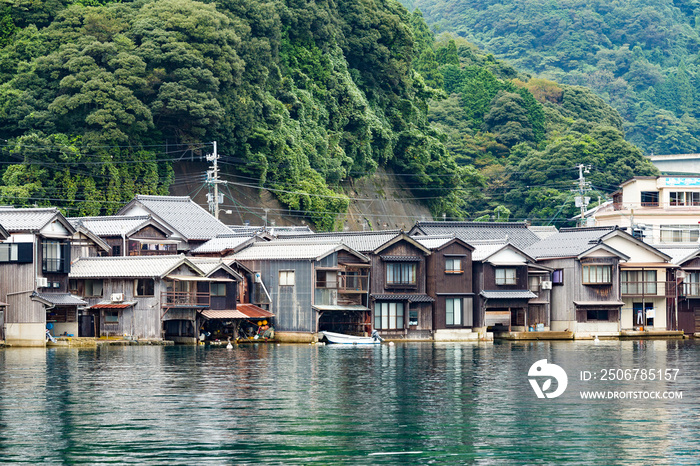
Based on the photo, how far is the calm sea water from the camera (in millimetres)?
25453

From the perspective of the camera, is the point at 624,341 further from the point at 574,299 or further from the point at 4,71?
the point at 4,71

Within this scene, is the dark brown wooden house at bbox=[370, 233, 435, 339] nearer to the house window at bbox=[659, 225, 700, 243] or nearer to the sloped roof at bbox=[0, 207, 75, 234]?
the sloped roof at bbox=[0, 207, 75, 234]

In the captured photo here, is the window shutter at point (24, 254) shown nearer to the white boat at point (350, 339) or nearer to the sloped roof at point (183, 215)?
the sloped roof at point (183, 215)

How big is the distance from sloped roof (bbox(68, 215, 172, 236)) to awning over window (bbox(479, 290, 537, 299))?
21590 millimetres

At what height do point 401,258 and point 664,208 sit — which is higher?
point 664,208

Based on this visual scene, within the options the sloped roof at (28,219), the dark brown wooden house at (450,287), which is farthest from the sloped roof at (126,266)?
the dark brown wooden house at (450,287)

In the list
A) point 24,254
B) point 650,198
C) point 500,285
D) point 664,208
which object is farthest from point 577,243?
point 24,254

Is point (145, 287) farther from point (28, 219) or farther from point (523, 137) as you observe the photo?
point (523, 137)

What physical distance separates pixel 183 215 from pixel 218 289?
13793 millimetres

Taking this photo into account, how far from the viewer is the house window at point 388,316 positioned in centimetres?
6800

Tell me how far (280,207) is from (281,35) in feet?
52.2

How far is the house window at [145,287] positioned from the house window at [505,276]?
23199 mm

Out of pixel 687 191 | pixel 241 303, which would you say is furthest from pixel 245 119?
pixel 687 191

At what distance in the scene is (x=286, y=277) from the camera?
215 feet
